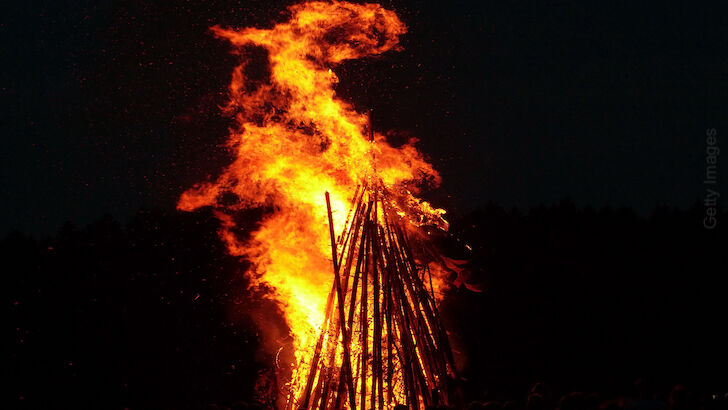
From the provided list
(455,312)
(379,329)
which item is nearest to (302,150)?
(379,329)

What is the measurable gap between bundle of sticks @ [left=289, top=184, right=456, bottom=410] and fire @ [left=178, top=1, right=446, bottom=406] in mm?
464

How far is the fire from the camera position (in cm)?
858

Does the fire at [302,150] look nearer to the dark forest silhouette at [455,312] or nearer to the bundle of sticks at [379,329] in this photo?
the bundle of sticks at [379,329]

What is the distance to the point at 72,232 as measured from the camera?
19.0 meters

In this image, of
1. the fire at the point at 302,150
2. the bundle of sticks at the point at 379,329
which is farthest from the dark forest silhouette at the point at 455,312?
the bundle of sticks at the point at 379,329

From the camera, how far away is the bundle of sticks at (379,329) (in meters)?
7.73

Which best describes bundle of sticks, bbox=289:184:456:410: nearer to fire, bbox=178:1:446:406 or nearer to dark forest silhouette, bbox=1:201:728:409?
fire, bbox=178:1:446:406

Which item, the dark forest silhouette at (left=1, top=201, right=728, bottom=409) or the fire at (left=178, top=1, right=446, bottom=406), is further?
the dark forest silhouette at (left=1, top=201, right=728, bottom=409)

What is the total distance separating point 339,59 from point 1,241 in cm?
1336

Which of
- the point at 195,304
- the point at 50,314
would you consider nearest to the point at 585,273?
the point at 195,304

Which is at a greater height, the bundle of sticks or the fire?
the fire

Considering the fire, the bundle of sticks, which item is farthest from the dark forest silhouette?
the bundle of sticks

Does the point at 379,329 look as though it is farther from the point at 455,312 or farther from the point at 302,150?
the point at 455,312

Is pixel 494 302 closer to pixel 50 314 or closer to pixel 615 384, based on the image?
pixel 615 384
